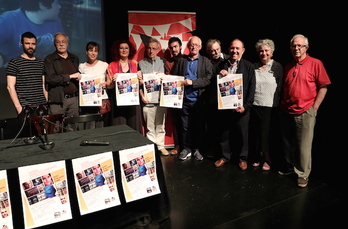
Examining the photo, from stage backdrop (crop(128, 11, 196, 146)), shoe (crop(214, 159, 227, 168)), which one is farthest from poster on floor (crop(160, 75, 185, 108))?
shoe (crop(214, 159, 227, 168))

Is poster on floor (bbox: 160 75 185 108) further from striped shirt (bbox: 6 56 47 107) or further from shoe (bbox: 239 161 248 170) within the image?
striped shirt (bbox: 6 56 47 107)

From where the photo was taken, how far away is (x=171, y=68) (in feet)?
13.0

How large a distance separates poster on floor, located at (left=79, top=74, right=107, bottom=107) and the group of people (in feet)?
0.39

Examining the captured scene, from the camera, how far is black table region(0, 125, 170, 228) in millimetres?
1725

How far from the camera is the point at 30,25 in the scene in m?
4.17

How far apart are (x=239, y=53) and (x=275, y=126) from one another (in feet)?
4.48

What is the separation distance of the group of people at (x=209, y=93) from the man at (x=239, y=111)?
0.01 m

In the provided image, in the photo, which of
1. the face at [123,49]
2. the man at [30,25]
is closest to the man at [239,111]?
the face at [123,49]

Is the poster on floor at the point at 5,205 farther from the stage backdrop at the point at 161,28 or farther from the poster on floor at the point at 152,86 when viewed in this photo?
the stage backdrop at the point at 161,28

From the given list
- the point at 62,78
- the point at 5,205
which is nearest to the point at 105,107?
the point at 62,78

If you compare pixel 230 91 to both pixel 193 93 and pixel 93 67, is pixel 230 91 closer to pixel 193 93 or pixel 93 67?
pixel 193 93

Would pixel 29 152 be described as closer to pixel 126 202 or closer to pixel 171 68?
pixel 126 202

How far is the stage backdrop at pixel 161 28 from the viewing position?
13.8 ft

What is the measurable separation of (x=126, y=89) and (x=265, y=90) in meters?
1.74
